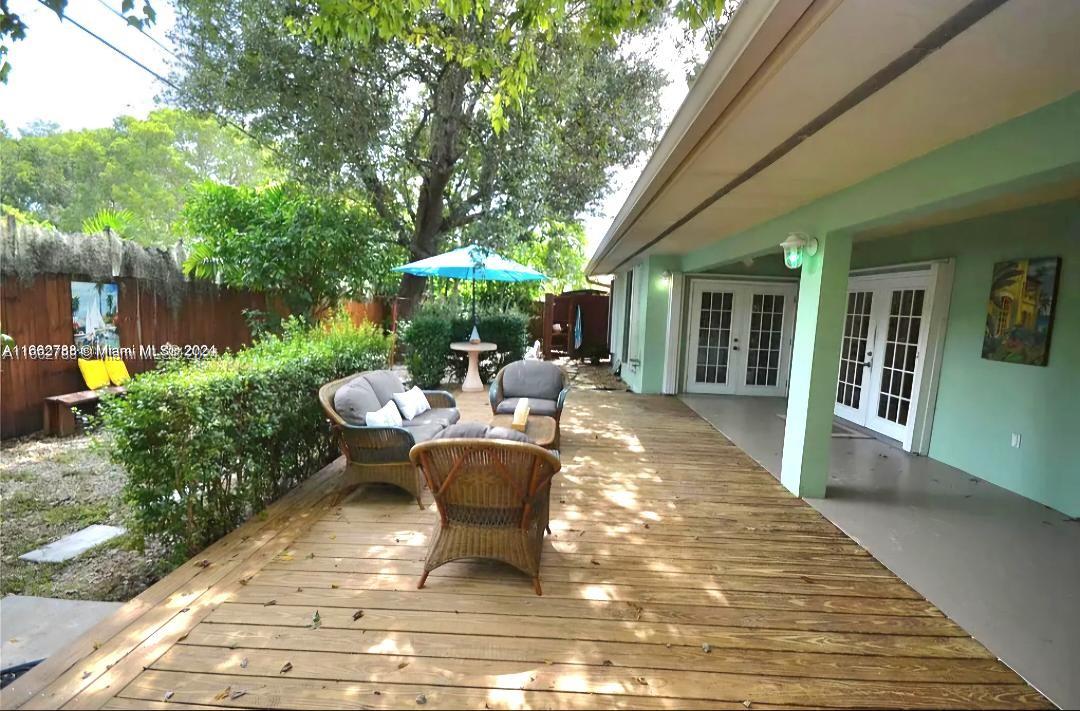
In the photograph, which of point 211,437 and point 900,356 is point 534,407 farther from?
point 900,356

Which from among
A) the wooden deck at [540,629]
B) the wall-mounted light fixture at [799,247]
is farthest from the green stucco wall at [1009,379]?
the wooden deck at [540,629]

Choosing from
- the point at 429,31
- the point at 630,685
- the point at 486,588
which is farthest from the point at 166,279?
the point at 630,685

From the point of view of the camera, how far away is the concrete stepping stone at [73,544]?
303 cm

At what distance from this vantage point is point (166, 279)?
691 cm

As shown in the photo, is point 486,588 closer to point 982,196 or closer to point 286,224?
point 982,196

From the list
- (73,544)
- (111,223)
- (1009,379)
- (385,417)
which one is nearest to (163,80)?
(111,223)

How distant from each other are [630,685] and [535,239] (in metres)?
7.26

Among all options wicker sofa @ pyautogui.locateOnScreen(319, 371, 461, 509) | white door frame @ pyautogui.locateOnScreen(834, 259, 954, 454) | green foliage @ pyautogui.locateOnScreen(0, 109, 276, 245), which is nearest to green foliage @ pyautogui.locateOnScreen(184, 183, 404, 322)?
wicker sofa @ pyautogui.locateOnScreen(319, 371, 461, 509)

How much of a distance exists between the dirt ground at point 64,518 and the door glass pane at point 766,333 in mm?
8191

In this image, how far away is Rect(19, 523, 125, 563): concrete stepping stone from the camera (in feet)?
9.93

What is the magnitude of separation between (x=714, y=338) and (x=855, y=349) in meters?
2.24

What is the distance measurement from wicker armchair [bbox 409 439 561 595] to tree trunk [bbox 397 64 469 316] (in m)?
6.11

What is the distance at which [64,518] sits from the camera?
141 inches

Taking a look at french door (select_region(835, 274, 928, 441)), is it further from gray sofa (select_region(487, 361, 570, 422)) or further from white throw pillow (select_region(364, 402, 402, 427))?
white throw pillow (select_region(364, 402, 402, 427))
